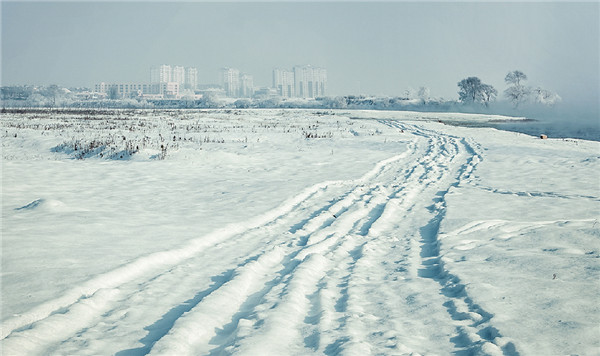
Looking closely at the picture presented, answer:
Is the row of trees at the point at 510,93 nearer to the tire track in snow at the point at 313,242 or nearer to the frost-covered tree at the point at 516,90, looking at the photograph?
the frost-covered tree at the point at 516,90

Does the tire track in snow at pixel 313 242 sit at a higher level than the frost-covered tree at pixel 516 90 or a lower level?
lower

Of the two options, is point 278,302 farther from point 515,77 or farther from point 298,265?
point 515,77

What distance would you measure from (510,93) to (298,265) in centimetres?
10502

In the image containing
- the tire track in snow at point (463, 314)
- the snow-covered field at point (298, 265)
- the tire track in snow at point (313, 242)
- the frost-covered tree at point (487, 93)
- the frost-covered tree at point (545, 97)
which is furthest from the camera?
the frost-covered tree at point (487, 93)

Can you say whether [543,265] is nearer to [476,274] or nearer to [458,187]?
[476,274]

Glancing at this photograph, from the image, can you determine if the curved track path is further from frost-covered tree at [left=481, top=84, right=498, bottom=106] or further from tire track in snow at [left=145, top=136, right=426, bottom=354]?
frost-covered tree at [left=481, top=84, right=498, bottom=106]

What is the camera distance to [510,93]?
96375 mm

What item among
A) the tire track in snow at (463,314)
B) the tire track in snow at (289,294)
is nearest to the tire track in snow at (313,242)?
the tire track in snow at (289,294)

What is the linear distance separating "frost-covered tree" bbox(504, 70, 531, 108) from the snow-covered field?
314ft

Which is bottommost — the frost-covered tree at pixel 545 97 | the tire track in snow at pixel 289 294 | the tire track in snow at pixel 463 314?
the tire track in snow at pixel 463 314

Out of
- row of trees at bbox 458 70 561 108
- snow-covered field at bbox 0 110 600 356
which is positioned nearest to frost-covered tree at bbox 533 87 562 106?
row of trees at bbox 458 70 561 108

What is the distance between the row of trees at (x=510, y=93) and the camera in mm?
94875

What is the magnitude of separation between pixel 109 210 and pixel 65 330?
4598 millimetres

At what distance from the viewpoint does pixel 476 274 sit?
498cm
